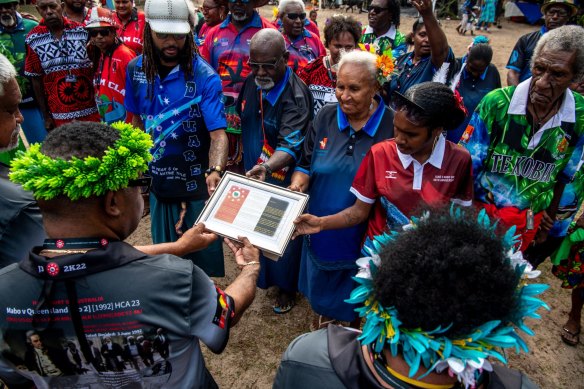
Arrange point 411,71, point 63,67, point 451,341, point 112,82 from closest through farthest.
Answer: point 451,341 < point 411,71 < point 112,82 < point 63,67

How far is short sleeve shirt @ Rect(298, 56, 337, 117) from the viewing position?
14.1ft

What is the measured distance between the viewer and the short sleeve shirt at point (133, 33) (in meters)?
5.59

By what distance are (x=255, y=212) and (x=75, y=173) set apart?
1336mm

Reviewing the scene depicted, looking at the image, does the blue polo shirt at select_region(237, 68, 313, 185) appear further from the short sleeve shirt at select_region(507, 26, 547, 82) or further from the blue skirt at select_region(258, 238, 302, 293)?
the short sleeve shirt at select_region(507, 26, 547, 82)

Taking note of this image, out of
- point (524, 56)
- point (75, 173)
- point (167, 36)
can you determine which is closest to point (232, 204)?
point (75, 173)

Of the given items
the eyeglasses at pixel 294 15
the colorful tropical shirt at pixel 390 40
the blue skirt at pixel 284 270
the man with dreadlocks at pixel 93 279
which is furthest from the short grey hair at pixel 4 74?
the colorful tropical shirt at pixel 390 40

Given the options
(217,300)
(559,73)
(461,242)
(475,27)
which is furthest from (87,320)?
(475,27)

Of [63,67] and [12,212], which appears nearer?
[12,212]

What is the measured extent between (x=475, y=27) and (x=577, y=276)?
19.0 m

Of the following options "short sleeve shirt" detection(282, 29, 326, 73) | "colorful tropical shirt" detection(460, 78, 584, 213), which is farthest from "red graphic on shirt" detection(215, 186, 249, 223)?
"short sleeve shirt" detection(282, 29, 326, 73)

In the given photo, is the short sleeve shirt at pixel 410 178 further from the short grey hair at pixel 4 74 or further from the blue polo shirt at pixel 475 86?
the blue polo shirt at pixel 475 86

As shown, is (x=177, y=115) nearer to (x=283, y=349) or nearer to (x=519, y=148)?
(x=283, y=349)

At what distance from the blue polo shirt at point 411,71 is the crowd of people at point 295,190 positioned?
27 mm

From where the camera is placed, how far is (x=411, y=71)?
13.8ft
